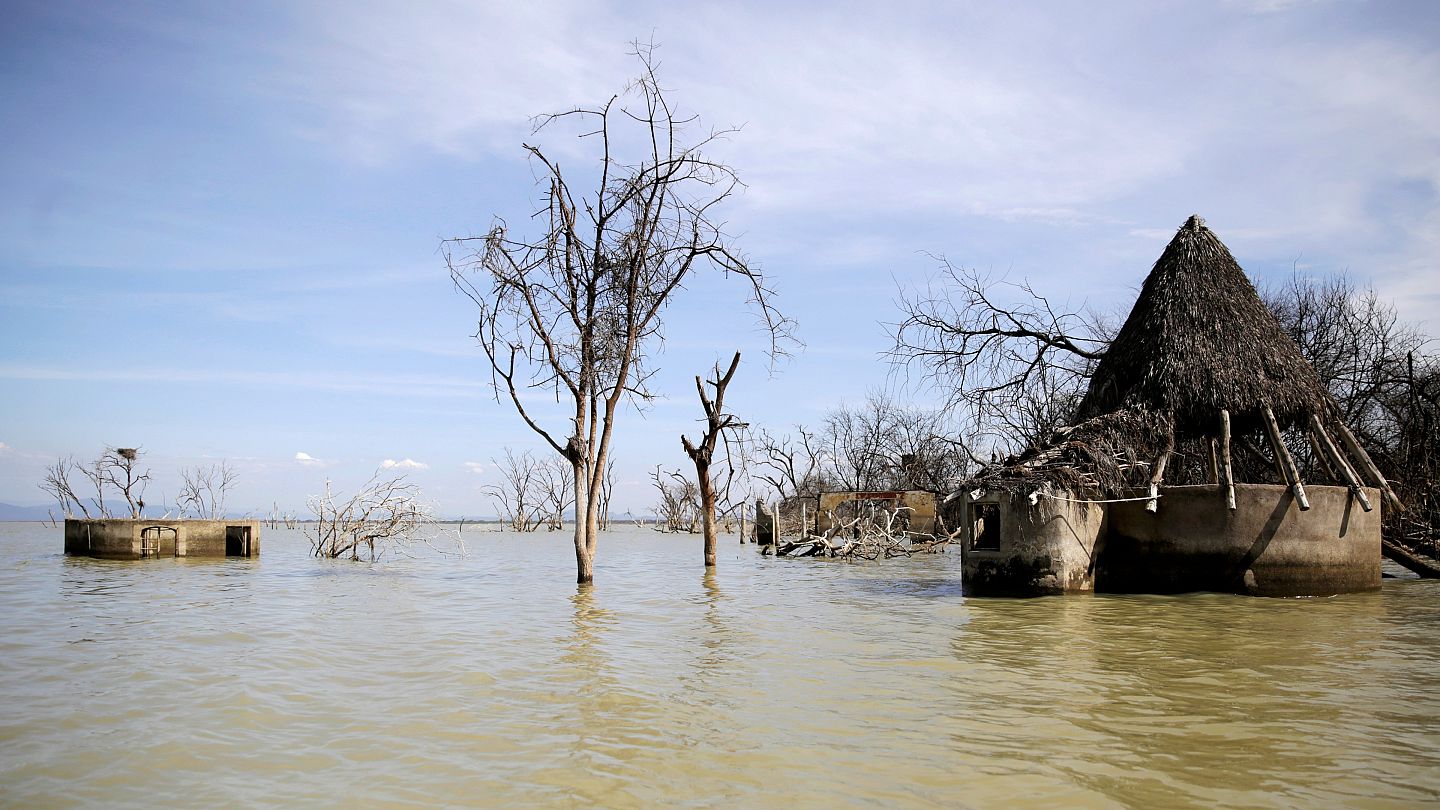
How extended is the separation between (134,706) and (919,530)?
27.0m

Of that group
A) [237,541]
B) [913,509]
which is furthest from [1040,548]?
Answer: [237,541]

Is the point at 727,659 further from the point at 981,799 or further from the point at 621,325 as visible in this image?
the point at 621,325

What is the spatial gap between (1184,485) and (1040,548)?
324 centimetres

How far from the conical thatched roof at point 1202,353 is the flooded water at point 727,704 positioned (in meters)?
3.52

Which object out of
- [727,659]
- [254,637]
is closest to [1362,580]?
[727,659]

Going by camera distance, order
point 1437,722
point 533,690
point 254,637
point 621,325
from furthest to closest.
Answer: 1. point 621,325
2. point 254,637
3. point 533,690
4. point 1437,722

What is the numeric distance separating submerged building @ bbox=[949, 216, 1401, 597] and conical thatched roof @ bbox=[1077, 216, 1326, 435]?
0.08ft

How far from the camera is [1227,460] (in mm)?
13984

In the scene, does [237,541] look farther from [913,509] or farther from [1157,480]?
[1157,480]

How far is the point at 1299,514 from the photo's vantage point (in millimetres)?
13352

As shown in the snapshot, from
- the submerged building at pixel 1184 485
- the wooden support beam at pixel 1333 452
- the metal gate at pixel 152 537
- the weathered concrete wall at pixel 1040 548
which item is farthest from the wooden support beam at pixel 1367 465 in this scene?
the metal gate at pixel 152 537

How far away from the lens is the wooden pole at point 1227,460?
13273mm

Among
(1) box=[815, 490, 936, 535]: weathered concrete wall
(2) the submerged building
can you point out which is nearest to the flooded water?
(2) the submerged building

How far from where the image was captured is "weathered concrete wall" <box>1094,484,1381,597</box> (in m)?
13.3
